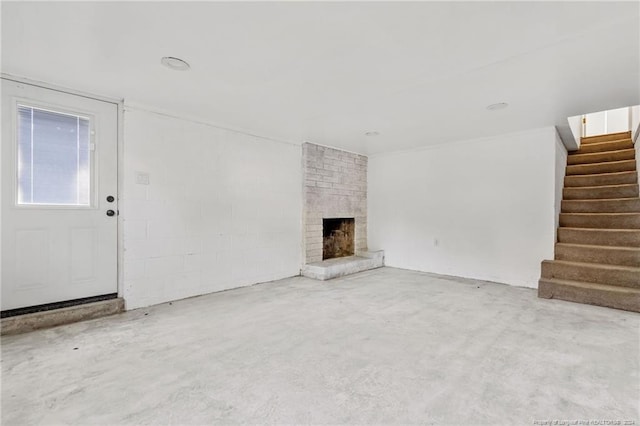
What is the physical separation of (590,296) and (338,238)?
12.1 ft

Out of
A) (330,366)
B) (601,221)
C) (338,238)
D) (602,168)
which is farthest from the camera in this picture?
(338,238)

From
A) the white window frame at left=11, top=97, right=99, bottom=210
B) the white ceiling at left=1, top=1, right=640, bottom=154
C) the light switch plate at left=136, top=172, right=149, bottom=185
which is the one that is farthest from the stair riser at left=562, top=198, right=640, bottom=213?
the white window frame at left=11, top=97, right=99, bottom=210

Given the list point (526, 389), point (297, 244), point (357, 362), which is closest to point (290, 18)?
point (357, 362)

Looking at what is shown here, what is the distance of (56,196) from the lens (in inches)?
115

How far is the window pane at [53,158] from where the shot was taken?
2.77 m

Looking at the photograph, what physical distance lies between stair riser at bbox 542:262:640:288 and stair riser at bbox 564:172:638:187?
1.94m

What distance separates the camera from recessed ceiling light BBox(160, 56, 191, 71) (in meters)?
2.39

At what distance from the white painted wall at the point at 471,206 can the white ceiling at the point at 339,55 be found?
90cm

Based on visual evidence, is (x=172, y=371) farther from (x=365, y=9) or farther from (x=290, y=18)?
(x=365, y=9)

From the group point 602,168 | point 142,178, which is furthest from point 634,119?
point 142,178

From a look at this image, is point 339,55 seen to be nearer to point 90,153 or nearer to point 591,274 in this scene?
point 90,153

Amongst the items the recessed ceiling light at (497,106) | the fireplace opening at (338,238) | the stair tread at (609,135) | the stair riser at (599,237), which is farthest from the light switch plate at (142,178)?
the stair tread at (609,135)

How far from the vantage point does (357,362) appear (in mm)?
2145

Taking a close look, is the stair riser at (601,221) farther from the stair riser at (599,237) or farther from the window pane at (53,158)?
the window pane at (53,158)
